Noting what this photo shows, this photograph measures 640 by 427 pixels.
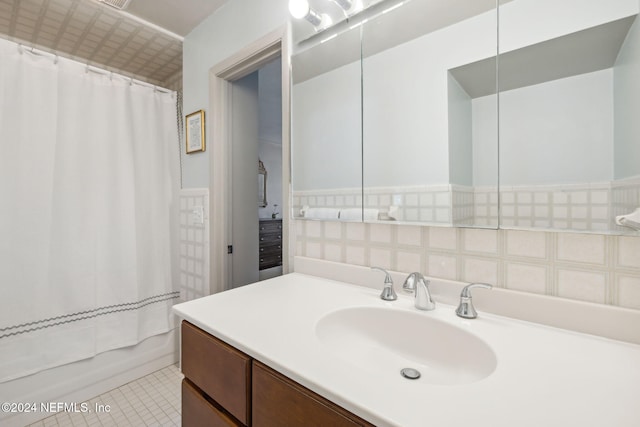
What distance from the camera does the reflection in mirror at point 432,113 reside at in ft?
2.70

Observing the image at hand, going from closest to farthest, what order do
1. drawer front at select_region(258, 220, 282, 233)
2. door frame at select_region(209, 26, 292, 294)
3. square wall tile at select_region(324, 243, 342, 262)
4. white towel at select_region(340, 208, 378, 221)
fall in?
white towel at select_region(340, 208, 378, 221)
square wall tile at select_region(324, 243, 342, 262)
door frame at select_region(209, 26, 292, 294)
drawer front at select_region(258, 220, 282, 233)

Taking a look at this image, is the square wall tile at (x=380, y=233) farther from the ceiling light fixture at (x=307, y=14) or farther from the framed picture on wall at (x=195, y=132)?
the framed picture on wall at (x=195, y=132)

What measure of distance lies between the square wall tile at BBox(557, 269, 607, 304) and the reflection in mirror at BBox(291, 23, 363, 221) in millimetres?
623

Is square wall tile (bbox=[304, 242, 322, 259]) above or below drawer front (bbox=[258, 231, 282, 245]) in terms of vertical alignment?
above

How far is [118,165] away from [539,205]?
2.14 m

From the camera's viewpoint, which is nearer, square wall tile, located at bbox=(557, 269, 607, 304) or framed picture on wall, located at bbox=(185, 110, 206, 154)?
square wall tile, located at bbox=(557, 269, 607, 304)

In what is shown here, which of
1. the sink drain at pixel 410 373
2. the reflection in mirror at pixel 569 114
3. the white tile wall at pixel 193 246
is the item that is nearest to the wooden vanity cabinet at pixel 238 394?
the sink drain at pixel 410 373

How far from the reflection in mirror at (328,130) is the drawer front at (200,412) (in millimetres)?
731

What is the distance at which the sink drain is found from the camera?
0.72m

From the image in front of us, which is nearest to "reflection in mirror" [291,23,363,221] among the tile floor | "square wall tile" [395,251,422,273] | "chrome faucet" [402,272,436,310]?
"square wall tile" [395,251,422,273]

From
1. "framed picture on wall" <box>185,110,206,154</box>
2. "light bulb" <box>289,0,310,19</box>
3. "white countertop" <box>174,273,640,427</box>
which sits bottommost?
"white countertop" <box>174,273,640,427</box>

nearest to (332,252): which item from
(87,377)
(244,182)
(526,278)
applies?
(526,278)

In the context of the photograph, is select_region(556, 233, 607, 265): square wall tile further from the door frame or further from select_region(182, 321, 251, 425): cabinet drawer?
the door frame

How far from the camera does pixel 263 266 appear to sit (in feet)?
13.0
